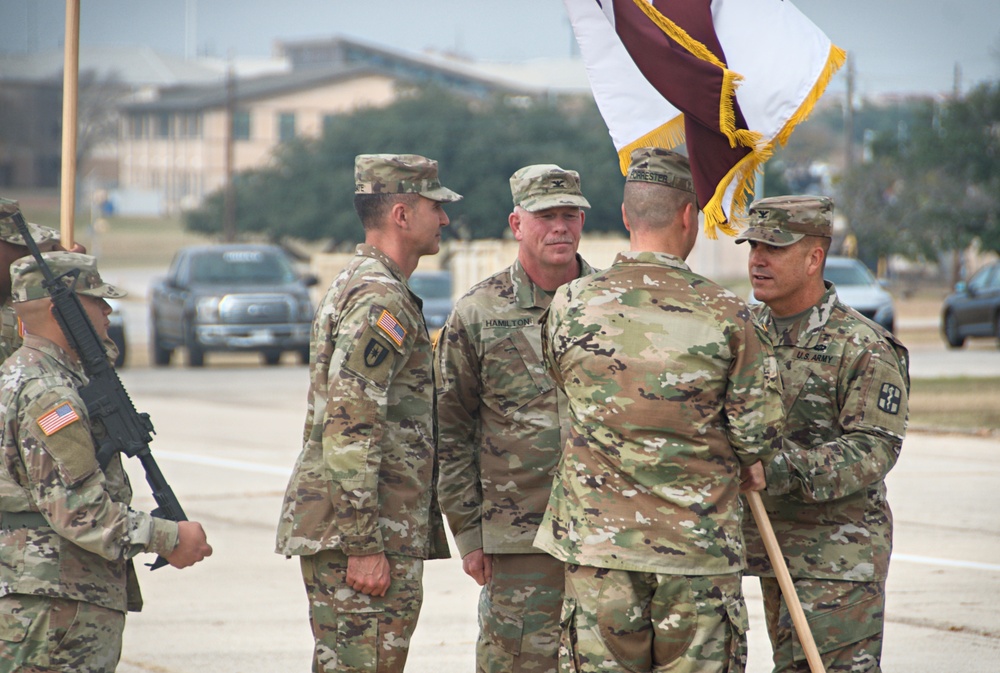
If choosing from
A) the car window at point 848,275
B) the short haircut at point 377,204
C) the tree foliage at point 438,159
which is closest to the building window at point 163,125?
the tree foliage at point 438,159

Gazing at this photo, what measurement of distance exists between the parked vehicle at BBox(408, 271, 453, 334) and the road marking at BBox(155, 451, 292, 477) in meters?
9.27

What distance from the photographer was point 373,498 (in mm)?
4363

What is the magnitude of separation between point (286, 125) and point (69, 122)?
246 feet

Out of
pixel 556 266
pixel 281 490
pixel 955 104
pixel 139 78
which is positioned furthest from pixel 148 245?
pixel 556 266

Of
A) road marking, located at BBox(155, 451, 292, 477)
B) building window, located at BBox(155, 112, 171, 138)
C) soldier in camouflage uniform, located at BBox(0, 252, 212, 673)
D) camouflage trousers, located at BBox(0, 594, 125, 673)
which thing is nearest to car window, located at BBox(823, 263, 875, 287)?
road marking, located at BBox(155, 451, 292, 477)

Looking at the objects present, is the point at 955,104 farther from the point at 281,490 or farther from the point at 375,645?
the point at 375,645

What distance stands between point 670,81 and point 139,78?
292ft

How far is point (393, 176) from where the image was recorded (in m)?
4.68

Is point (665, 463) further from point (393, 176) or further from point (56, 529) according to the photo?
point (56, 529)

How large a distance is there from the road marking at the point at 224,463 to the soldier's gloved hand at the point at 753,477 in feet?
27.6

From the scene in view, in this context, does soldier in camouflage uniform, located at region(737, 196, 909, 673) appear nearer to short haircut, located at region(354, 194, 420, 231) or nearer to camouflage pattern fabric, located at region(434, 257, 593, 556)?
camouflage pattern fabric, located at region(434, 257, 593, 556)

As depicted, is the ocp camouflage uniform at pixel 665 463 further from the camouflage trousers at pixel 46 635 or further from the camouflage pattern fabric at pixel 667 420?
the camouflage trousers at pixel 46 635

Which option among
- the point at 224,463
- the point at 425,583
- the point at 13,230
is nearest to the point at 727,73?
the point at 13,230

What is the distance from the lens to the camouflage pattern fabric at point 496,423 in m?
4.99
